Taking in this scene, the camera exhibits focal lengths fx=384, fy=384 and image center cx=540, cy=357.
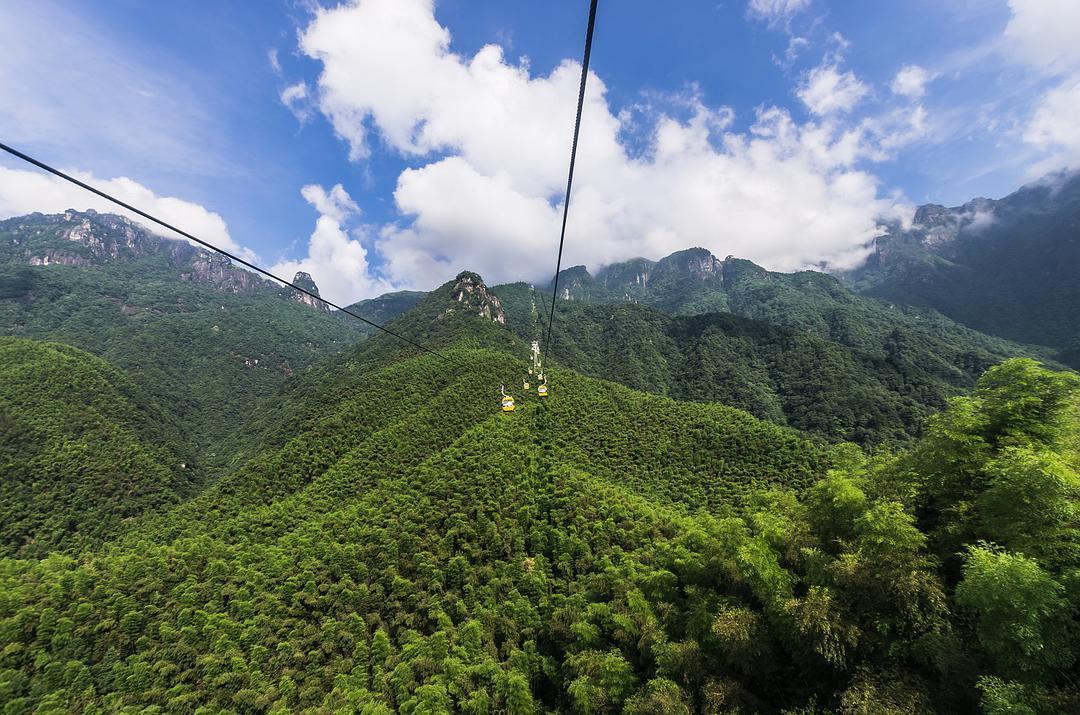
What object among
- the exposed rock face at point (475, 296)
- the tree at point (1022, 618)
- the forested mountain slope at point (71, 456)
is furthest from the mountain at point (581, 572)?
the exposed rock face at point (475, 296)

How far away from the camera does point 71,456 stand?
89.6 m

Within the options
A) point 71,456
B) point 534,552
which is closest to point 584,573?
point 534,552

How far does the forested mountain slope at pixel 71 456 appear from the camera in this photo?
7894 centimetres

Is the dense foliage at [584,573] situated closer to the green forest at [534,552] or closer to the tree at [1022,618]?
the tree at [1022,618]

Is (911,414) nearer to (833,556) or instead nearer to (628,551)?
(628,551)

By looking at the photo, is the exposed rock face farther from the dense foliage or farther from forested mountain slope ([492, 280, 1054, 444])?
the dense foliage

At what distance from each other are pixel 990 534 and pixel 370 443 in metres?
86.6

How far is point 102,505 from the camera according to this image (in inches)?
3337

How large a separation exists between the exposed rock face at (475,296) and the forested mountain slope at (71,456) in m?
112

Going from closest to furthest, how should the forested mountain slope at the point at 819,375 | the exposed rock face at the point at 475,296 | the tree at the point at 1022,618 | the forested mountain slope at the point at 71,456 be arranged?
the tree at the point at 1022,618 → the forested mountain slope at the point at 71,456 → the forested mountain slope at the point at 819,375 → the exposed rock face at the point at 475,296

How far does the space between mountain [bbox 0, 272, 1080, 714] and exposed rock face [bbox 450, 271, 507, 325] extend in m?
77.6

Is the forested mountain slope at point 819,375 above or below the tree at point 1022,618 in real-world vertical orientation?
above

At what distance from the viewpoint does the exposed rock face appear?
177625mm

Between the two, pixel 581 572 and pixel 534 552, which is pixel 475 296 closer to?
pixel 534 552
